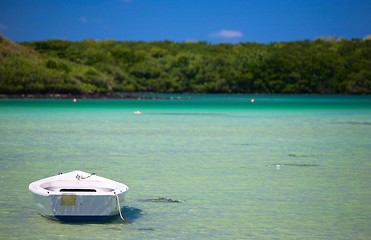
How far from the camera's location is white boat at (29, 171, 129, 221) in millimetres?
9734

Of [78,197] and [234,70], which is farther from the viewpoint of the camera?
[234,70]

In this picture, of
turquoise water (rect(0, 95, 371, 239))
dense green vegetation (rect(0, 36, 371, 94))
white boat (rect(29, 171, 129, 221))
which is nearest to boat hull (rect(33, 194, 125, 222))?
white boat (rect(29, 171, 129, 221))

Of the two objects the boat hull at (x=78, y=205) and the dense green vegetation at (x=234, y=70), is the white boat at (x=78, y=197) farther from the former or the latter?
the dense green vegetation at (x=234, y=70)

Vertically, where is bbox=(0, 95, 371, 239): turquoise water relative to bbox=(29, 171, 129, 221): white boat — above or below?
below

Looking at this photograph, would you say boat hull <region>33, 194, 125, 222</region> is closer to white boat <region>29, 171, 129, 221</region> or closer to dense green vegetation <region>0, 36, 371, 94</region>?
white boat <region>29, 171, 129, 221</region>

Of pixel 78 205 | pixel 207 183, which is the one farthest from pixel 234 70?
pixel 78 205

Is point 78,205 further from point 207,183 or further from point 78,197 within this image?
point 207,183

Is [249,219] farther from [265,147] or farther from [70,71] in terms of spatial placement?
[70,71]

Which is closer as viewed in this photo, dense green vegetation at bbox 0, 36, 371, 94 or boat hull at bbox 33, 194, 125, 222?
boat hull at bbox 33, 194, 125, 222

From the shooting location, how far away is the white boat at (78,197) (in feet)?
31.9

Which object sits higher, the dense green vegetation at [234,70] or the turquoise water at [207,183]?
the dense green vegetation at [234,70]

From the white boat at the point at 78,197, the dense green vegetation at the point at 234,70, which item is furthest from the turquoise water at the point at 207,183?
the dense green vegetation at the point at 234,70

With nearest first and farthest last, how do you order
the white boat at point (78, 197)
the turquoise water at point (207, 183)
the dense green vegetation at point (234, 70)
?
the white boat at point (78, 197) → the turquoise water at point (207, 183) → the dense green vegetation at point (234, 70)

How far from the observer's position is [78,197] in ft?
31.8
